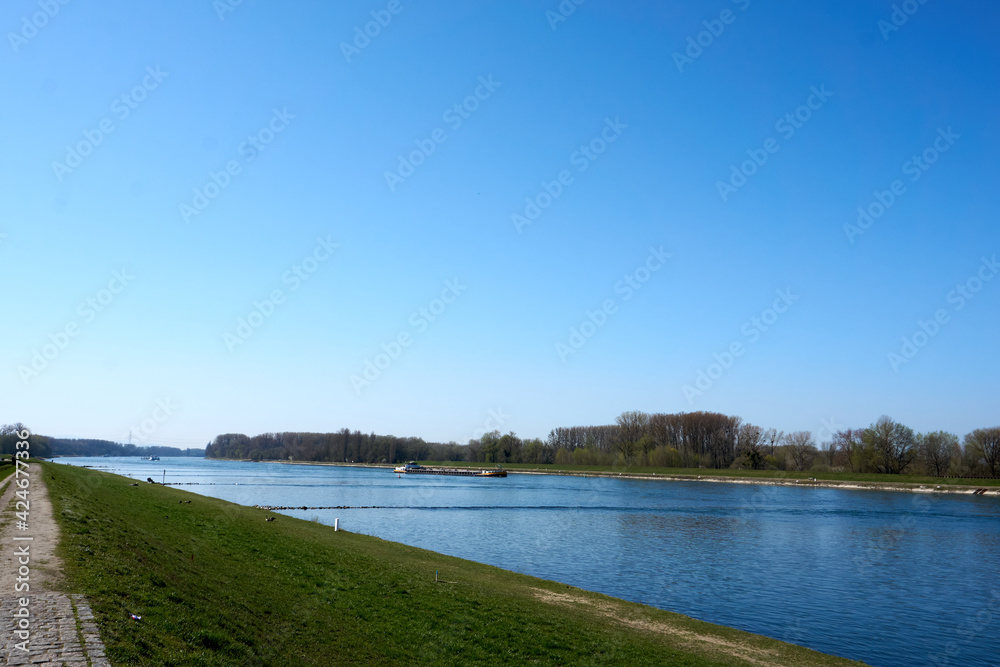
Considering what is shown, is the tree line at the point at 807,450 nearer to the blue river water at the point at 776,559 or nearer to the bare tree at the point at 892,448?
the bare tree at the point at 892,448

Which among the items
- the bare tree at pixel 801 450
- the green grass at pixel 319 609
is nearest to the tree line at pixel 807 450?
the bare tree at pixel 801 450

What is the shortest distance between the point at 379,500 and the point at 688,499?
47165mm

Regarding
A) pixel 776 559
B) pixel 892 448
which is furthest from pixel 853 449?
pixel 776 559

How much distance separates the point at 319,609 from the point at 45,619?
28.0ft

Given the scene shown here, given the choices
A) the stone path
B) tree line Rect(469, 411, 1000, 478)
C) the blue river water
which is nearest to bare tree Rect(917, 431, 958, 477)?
tree line Rect(469, 411, 1000, 478)

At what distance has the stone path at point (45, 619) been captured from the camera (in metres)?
8.73

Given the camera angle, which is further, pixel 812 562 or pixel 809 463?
pixel 809 463

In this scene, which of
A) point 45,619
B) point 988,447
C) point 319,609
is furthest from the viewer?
point 988,447

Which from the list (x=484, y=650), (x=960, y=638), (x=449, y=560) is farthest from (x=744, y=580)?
(x=484, y=650)

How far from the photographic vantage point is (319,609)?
57.6 feet

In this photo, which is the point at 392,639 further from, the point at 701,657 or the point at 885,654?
the point at 885,654

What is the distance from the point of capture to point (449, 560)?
3388 centimetres

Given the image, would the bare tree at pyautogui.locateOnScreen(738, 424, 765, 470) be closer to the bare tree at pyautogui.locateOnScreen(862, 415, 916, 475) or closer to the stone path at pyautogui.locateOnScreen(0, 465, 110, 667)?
the bare tree at pyautogui.locateOnScreen(862, 415, 916, 475)

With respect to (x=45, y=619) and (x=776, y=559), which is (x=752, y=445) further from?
(x=45, y=619)
